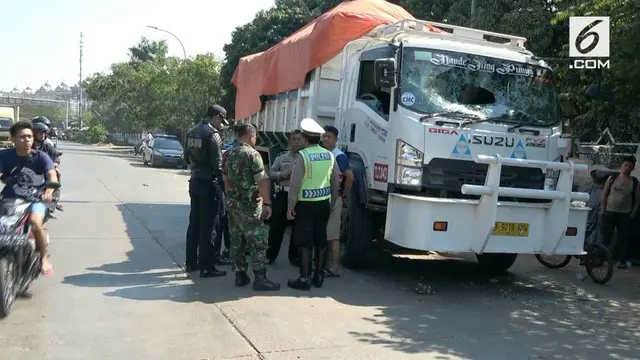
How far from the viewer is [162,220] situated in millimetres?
11531

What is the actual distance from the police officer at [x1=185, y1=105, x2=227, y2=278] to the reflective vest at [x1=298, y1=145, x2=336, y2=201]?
1064 millimetres

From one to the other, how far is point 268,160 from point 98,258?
3.66 m

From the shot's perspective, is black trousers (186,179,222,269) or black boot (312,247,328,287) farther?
black trousers (186,179,222,269)

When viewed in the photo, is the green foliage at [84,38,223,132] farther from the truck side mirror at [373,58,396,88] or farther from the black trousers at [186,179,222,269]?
the truck side mirror at [373,58,396,88]

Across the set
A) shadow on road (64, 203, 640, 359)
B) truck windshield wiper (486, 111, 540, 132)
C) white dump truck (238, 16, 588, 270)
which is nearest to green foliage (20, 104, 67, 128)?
shadow on road (64, 203, 640, 359)

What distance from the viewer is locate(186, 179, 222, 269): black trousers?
7.14 metres

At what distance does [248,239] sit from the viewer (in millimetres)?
6605

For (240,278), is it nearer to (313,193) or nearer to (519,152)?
(313,193)

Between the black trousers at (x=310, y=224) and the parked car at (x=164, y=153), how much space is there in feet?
70.6

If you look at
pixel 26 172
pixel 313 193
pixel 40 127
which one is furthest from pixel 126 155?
pixel 313 193

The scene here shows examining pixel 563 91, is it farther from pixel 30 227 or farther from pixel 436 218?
pixel 30 227

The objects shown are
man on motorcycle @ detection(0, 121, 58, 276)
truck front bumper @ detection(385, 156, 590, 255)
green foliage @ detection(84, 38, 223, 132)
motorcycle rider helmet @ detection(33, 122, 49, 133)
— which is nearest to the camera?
man on motorcycle @ detection(0, 121, 58, 276)

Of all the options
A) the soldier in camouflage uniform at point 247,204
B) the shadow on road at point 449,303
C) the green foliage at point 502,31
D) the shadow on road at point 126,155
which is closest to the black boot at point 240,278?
the soldier in camouflage uniform at point 247,204

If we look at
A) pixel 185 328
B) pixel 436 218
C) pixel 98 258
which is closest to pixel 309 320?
pixel 185 328
